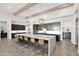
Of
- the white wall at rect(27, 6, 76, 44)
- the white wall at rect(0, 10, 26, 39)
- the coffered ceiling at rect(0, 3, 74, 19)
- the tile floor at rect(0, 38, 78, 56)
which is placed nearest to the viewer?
the tile floor at rect(0, 38, 78, 56)

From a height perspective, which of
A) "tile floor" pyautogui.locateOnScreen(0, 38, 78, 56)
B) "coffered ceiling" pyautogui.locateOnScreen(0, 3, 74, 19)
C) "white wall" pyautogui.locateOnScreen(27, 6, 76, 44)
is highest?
"coffered ceiling" pyautogui.locateOnScreen(0, 3, 74, 19)

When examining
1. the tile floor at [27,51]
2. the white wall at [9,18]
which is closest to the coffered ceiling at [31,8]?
the white wall at [9,18]

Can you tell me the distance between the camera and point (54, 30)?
5719 millimetres

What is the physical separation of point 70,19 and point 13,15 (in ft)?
17.8

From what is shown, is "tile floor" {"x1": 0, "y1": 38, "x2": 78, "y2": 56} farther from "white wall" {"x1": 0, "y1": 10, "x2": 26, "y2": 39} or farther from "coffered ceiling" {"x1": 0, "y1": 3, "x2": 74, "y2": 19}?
"white wall" {"x1": 0, "y1": 10, "x2": 26, "y2": 39}

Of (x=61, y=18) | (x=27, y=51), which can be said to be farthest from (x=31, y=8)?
(x=27, y=51)

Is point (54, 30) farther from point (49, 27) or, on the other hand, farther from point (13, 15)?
point (13, 15)

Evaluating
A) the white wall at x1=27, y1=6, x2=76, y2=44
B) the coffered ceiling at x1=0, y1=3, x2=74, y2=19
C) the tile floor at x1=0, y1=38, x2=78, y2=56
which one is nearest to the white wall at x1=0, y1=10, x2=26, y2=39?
the coffered ceiling at x1=0, y1=3, x2=74, y2=19

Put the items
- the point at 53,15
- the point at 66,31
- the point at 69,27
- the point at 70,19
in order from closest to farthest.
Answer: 1. the point at 53,15
2. the point at 70,19
3. the point at 69,27
4. the point at 66,31

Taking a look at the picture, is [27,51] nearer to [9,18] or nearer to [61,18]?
[61,18]

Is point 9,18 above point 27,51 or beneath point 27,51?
above

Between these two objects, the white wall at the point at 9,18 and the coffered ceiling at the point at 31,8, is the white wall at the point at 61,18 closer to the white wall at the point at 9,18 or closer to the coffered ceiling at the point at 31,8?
the coffered ceiling at the point at 31,8

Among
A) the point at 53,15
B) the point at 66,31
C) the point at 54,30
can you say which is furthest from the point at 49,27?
the point at 66,31

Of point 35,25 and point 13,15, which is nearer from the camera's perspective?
point 35,25
